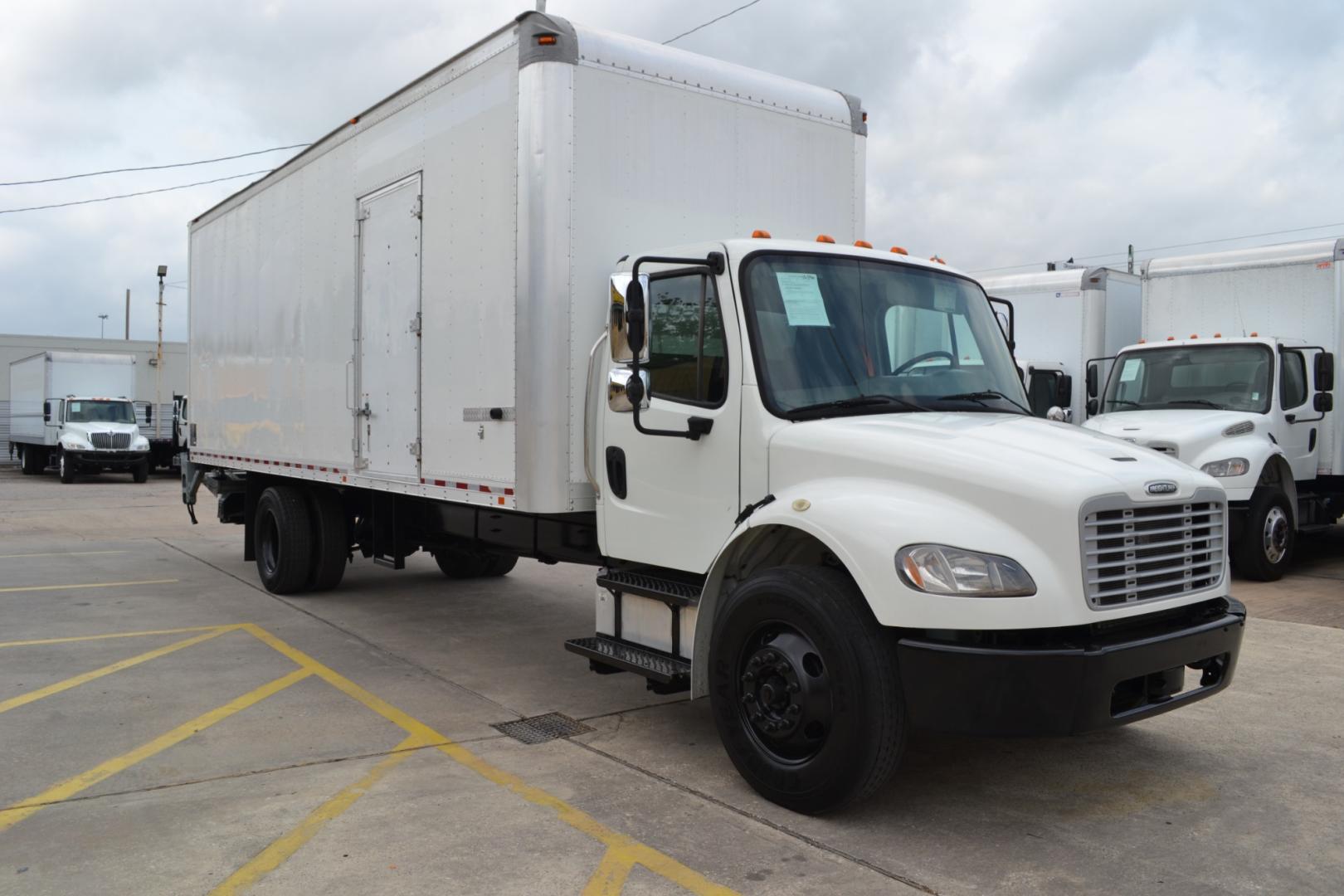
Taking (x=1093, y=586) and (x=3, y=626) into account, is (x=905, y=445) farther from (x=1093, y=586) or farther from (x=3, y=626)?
(x=3, y=626)

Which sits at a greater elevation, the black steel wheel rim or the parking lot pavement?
the black steel wheel rim

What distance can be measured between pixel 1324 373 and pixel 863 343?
8.22 meters

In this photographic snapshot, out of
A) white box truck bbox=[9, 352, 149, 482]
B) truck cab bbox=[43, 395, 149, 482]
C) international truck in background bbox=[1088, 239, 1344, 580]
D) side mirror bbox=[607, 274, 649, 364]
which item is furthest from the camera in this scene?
white box truck bbox=[9, 352, 149, 482]

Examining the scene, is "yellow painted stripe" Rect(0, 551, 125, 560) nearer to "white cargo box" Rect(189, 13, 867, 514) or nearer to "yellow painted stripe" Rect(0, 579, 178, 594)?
"yellow painted stripe" Rect(0, 579, 178, 594)

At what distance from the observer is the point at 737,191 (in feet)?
21.8

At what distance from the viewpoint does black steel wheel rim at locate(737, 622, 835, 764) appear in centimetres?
439

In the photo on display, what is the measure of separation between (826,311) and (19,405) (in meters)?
35.2

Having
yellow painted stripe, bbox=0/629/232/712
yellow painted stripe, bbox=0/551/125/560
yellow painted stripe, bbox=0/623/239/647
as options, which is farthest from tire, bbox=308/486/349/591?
yellow painted stripe, bbox=0/551/125/560

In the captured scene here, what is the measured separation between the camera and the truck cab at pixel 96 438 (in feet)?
94.2

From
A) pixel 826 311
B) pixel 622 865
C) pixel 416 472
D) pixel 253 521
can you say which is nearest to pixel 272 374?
pixel 253 521

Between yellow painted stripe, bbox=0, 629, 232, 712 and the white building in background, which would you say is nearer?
yellow painted stripe, bbox=0, 629, 232, 712

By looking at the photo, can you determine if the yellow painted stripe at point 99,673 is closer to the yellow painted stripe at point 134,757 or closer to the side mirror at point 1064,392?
the yellow painted stripe at point 134,757

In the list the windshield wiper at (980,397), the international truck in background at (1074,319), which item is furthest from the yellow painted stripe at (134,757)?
the international truck in background at (1074,319)

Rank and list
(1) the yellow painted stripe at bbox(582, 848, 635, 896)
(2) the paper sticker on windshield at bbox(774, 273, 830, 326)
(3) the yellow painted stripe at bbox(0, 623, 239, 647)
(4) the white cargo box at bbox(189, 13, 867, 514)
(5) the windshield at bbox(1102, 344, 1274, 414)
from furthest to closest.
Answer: (5) the windshield at bbox(1102, 344, 1274, 414) < (3) the yellow painted stripe at bbox(0, 623, 239, 647) < (4) the white cargo box at bbox(189, 13, 867, 514) < (2) the paper sticker on windshield at bbox(774, 273, 830, 326) < (1) the yellow painted stripe at bbox(582, 848, 635, 896)
